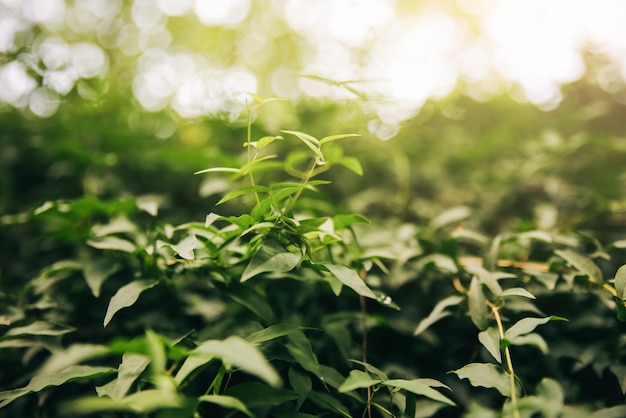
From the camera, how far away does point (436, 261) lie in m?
1.11

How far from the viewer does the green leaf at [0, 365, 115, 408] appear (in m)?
0.77

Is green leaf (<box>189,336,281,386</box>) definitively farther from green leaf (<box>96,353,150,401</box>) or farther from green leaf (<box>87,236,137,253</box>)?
green leaf (<box>87,236,137,253</box>)

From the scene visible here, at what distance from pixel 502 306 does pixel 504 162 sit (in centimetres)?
117

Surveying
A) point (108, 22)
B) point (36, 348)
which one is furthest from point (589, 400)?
point (108, 22)

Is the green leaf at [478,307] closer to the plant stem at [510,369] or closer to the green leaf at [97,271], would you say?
the plant stem at [510,369]

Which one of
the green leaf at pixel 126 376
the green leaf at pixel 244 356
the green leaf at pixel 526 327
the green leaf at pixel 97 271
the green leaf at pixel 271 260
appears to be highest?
the green leaf at pixel 244 356

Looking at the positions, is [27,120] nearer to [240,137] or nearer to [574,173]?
[240,137]

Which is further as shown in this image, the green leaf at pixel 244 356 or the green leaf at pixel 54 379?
the green leaf at pixel 54 379

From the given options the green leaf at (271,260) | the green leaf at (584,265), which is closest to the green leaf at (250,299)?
the green leaf at (271,260)

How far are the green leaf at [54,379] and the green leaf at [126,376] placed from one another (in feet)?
0.09

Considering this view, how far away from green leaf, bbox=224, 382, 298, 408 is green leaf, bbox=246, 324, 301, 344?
3.6 inches

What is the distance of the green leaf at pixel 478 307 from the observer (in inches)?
35.4

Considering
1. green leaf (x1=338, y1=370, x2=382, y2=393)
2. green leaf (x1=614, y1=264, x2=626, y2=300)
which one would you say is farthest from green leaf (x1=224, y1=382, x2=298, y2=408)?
green leaf (x1=614, y1=264, x2=626, y2=300)

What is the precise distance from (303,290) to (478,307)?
1.50 feet
